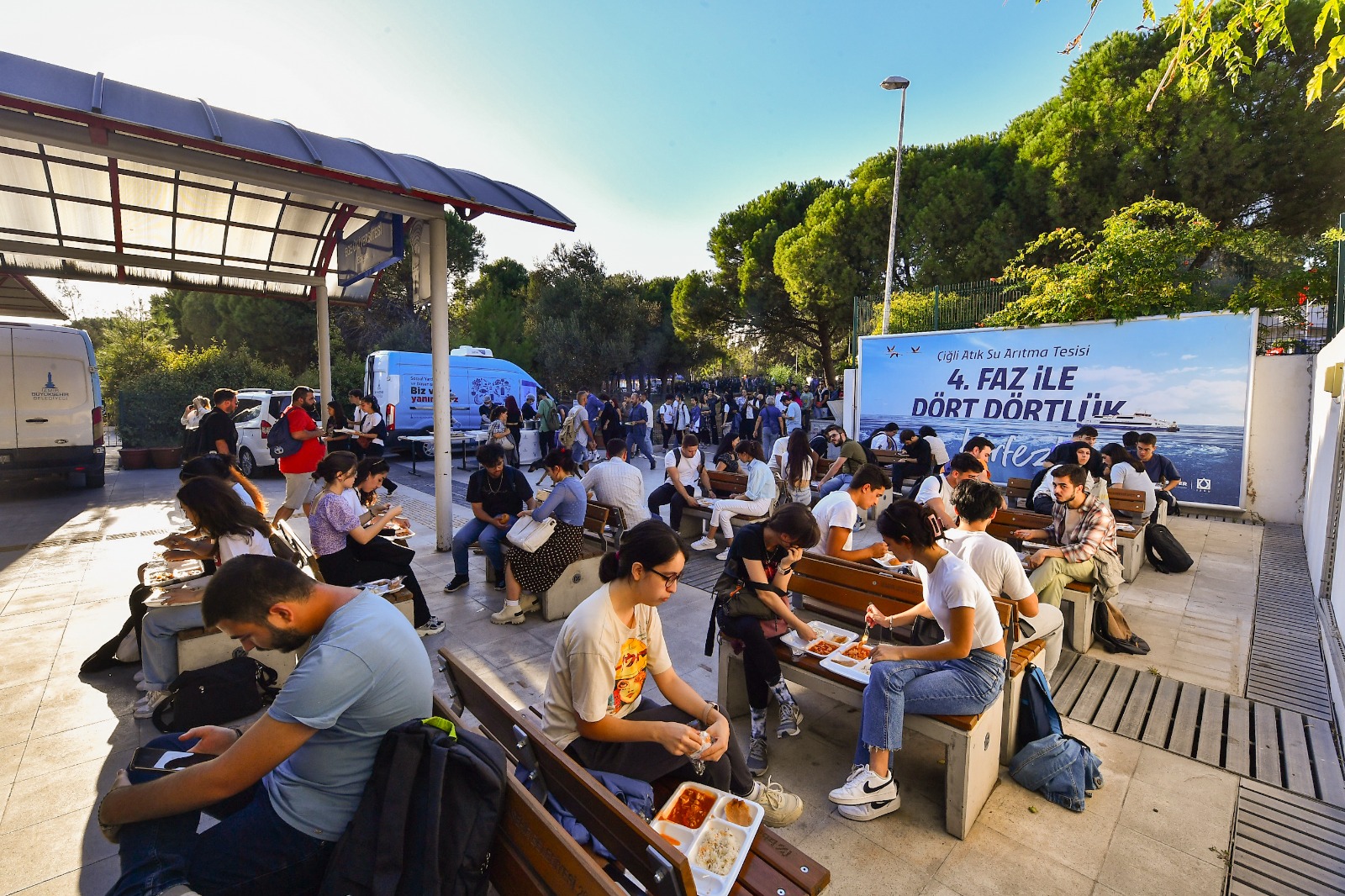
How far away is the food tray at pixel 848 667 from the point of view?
3.18 metres

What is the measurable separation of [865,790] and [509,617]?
126 inches

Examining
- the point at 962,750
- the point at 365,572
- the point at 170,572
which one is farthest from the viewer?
the point at 365,572

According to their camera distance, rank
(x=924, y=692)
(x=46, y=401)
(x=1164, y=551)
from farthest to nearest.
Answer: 1. (x=46, y=401)
2. (x=1164, y=551)
3. (x=924, y=692)

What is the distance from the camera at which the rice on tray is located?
201cm

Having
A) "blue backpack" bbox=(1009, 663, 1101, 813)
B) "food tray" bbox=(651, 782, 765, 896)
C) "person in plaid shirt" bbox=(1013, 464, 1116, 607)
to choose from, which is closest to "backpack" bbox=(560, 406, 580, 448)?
"person in plaid shirt" bbox=(1013, 464, 1116, 607)

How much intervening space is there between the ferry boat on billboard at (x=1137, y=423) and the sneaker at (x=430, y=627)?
1055 centimetres

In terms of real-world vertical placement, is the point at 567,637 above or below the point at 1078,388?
below

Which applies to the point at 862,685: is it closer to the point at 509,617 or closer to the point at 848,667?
the point at 848,667

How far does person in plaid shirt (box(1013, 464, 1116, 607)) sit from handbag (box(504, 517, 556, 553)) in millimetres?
3761

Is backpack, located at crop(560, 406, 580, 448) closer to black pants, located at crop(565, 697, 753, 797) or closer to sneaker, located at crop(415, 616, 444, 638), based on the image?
sneaker, located at crop(415, 616, 444, 638)

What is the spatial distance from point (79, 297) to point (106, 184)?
39.8 m

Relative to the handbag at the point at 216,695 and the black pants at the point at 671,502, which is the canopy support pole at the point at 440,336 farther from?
the handbag at the point at 216,695

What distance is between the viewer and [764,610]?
3.49 m

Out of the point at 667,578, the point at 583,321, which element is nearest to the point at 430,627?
the point at 667,578
